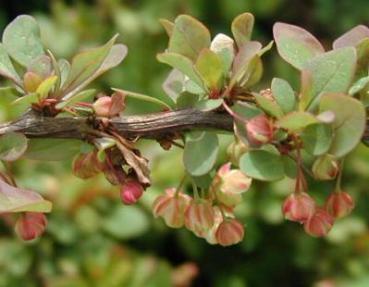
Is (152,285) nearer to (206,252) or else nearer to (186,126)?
(206,252)

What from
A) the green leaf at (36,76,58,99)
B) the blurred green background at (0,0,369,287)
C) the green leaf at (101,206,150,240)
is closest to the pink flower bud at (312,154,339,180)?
the green leaf at (36,76,58,99)

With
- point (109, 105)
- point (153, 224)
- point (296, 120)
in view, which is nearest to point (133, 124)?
point (109, 105)

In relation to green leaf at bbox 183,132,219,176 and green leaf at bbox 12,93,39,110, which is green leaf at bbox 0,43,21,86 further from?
green leaf at bbox 183,132,219,176

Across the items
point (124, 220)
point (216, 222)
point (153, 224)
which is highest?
point (216, 222)

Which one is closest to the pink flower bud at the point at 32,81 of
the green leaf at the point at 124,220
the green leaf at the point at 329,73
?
the green leaf at the point at 329,73

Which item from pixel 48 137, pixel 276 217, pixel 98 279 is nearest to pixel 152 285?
pixel 98 279

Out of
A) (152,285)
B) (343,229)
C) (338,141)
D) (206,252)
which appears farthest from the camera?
(206,252)

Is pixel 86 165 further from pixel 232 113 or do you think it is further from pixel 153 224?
pixel 153 224
